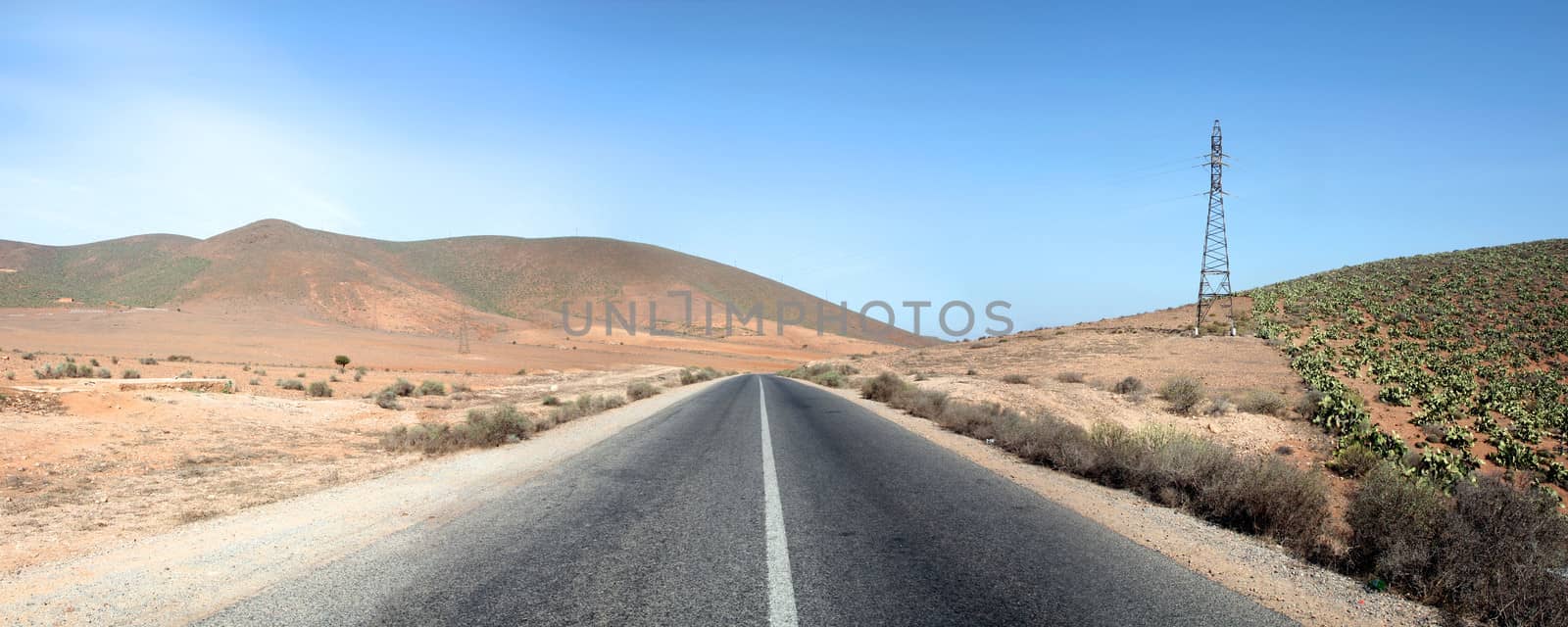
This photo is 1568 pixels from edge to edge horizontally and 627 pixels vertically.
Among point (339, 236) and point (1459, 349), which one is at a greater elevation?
point (339, 236)

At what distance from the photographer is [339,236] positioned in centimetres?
14488

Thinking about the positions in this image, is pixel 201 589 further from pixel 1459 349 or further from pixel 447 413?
pixel 1459 349

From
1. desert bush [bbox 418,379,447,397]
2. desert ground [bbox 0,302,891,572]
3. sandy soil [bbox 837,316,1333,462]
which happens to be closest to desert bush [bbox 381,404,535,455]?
desert ground [bbox 0,302,891,572]

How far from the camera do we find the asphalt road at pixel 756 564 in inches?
170

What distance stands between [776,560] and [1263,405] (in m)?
22.1

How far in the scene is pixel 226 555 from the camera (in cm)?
571

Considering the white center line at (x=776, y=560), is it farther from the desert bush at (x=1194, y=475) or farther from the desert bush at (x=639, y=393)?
the desert bush at (x=639, y=393)

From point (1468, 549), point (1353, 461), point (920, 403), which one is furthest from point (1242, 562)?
point (920, 403)

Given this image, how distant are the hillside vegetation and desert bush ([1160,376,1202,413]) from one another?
129 inches

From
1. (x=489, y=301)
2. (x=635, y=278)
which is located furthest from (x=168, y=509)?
(x=635, y=278)

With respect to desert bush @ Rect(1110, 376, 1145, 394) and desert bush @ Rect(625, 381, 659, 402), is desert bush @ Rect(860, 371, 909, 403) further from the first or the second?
desert bush @ Rect(625, 381, 659, 402)

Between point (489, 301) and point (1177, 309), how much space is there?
10785 centimetres

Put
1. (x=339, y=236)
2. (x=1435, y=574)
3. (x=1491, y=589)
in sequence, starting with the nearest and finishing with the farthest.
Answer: (x=1491, y=589) < (x=1435, y=574) < (x=339, y=236)

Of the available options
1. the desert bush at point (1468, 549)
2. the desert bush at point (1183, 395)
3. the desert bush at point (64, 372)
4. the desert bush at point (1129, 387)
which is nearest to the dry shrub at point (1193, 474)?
the desert bush at point (1468, 549)
